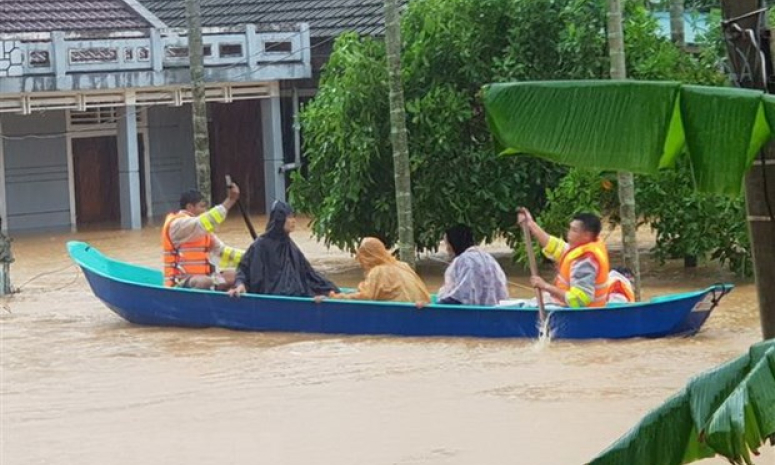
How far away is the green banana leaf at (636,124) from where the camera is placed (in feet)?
16.3

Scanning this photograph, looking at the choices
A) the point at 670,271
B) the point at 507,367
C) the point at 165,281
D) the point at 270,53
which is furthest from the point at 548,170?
the point at 270,53

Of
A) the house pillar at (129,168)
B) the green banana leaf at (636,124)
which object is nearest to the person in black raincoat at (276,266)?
the green banana leaf at (636,124)

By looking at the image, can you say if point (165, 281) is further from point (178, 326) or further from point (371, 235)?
point (371, 235)

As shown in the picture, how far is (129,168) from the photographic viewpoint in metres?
27.6

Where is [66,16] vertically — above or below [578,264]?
above

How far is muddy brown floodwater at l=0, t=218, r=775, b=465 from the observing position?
11.0m

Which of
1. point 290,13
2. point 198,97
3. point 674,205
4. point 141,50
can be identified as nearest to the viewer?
point 674,205

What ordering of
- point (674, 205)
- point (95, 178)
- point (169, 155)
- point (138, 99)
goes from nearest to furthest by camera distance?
point (674, 205), point (138, 99), point (95, 178), point (169, 155)

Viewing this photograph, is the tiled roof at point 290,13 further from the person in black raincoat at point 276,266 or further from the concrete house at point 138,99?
the person in black raincoat at point 276,266

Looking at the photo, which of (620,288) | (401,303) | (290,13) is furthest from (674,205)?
(290,13)

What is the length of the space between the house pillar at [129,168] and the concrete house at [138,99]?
0.9 inches

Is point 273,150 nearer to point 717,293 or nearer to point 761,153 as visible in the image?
point 717,293

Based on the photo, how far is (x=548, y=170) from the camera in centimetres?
1959

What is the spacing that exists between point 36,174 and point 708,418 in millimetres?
24834
